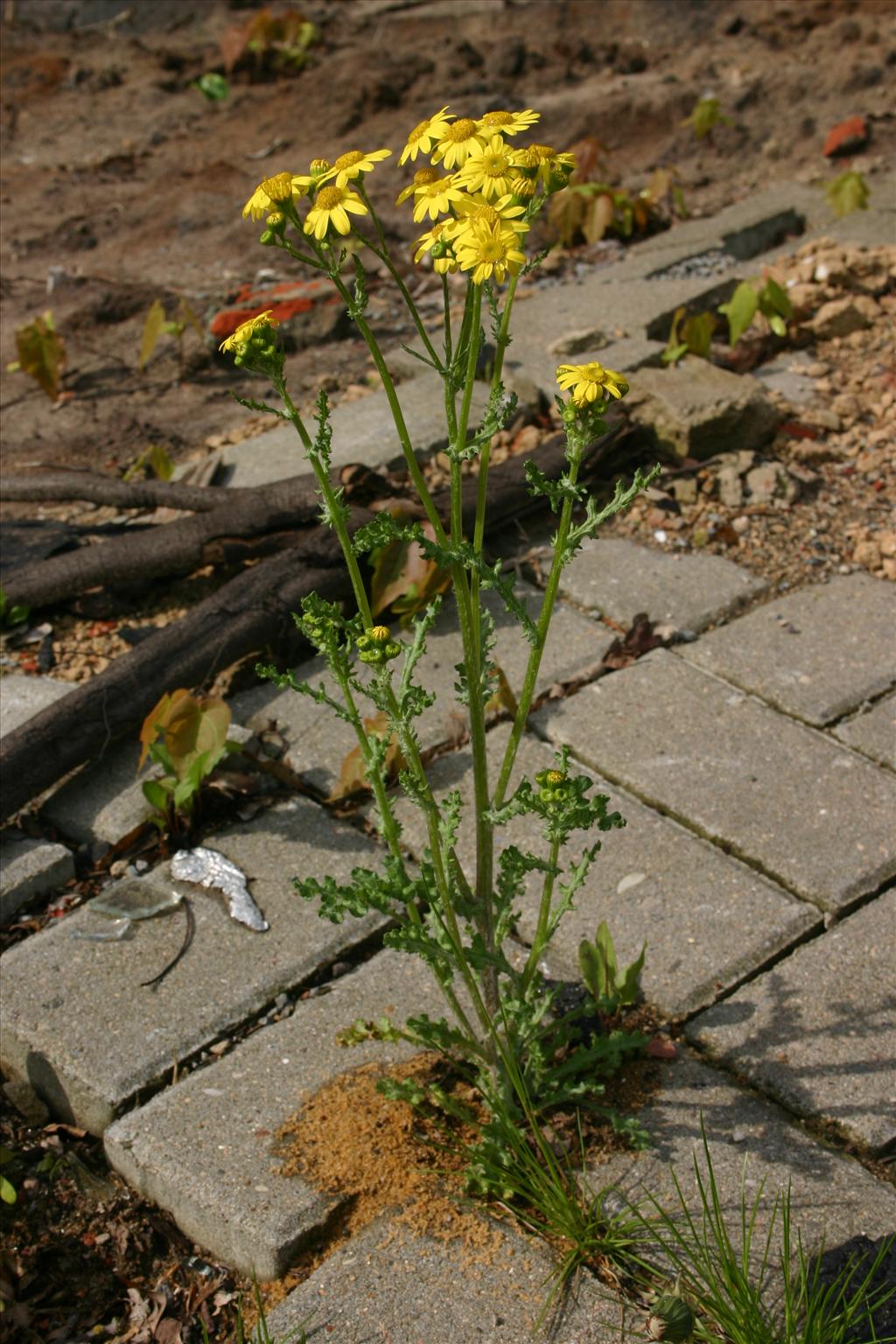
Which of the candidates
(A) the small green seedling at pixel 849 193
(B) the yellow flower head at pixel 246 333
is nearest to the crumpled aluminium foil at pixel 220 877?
(B) the yellow flower head at pixel 246 333

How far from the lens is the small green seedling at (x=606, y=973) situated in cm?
229

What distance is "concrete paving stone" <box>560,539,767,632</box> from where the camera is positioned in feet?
11.9

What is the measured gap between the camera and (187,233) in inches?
261

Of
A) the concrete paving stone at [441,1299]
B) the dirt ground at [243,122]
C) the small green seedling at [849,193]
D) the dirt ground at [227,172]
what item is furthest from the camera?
the small green seedling at [849,193]

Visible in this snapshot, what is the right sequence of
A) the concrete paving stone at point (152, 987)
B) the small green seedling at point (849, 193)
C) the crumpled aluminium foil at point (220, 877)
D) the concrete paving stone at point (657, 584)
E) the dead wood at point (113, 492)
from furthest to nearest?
the small green seedling at point (849, 193) < the dead wood at point (113, 492) < the concrete paving stone at point (657, 584) < the crumpled aluminium foil at point (220, 877) < the concrete paving stone at point (152, 987)

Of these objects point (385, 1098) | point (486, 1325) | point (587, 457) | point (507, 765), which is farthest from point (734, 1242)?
point (587, 457)

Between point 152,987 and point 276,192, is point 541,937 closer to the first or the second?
point 152,987

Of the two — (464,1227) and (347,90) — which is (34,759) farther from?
(347,90)

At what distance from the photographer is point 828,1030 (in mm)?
2383

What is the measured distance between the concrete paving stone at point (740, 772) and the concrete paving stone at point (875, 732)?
5 centimetres

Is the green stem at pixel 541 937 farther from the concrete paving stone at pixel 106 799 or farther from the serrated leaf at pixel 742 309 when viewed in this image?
the serrated leaf at pixel 742 309

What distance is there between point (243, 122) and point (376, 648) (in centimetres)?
719

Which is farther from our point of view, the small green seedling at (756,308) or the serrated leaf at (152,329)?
the serrated leaf at (152,329)

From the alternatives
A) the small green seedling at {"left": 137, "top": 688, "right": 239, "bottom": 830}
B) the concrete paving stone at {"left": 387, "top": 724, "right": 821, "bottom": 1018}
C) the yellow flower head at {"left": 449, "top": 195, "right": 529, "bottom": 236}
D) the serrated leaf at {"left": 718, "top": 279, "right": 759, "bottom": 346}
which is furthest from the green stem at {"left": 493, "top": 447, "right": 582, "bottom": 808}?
the serrated leaf at {"left": 718, "top": 279, "right": 759, "bottom": 346}
